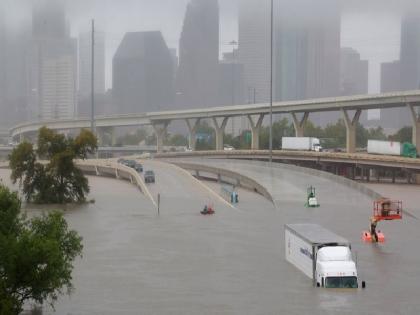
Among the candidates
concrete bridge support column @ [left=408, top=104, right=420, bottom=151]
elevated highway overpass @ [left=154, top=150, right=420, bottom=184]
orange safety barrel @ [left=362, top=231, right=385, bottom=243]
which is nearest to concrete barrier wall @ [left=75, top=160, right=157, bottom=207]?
elevated highway overpass @ [left=154, top=150, right=420, bottom=184]

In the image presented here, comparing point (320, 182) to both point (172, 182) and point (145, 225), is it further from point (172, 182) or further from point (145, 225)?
point (145, 225)

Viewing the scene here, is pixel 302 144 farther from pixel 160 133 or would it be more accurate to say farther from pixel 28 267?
pixel 28 267

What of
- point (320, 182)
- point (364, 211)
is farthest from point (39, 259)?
point (320, 182)

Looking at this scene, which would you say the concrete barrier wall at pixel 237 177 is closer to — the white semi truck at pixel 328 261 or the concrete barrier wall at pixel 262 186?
the concrete barrier wall at pixel 262 186

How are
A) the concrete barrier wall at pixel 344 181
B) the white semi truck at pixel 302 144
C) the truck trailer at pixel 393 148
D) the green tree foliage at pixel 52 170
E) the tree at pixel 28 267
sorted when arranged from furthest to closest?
the white semi truck at pixel 302 144, the truck trailer at pixel 393 148, the green tree foliage at pixel 52 170, the concrete barrier wall at pixel 344 181, the tree at pixel 28 267

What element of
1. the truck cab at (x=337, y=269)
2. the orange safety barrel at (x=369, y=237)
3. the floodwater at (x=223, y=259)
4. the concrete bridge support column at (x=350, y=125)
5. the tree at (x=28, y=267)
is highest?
the concrete bridge support column at (x=350, y=125)

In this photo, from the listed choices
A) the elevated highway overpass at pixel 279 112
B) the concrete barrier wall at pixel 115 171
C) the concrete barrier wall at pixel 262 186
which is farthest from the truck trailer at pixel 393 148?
the concrete barrier wall at pixel 115 171
